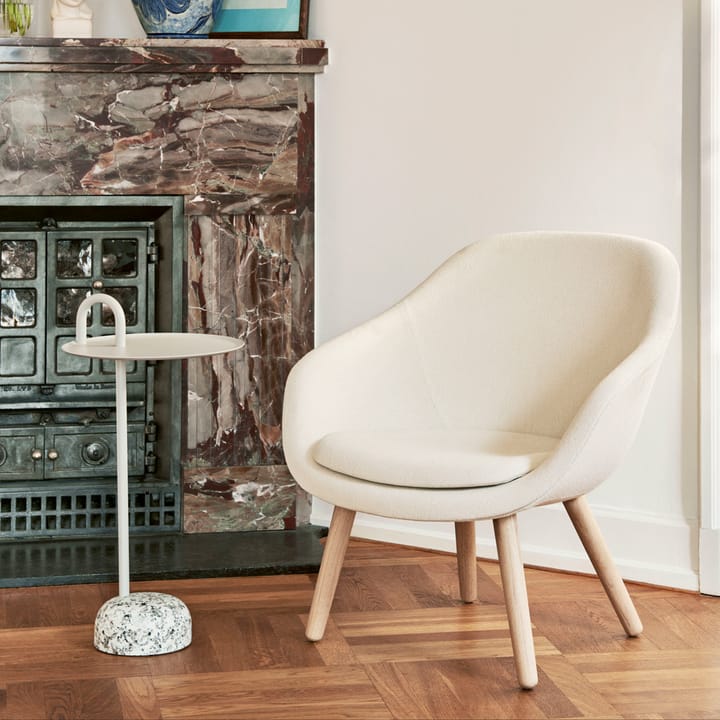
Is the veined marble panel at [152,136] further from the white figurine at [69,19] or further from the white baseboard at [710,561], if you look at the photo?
the white baseboard at [710,561]

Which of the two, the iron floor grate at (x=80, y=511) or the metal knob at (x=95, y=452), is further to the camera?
the metal knob at (x=95, y=452)

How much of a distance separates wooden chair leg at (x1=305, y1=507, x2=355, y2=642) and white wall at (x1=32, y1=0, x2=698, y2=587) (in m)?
0.84

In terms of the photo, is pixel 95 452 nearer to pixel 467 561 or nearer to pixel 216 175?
pixel 216 175

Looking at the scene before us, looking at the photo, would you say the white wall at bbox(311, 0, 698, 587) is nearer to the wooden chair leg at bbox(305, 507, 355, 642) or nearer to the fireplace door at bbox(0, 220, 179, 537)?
the fireplace door at bbox(0, 220, 179, 537)

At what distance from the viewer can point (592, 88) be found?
9.59 ft

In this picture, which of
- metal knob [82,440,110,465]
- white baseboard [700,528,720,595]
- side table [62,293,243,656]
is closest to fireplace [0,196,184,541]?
metal knob [82,440,110,465]

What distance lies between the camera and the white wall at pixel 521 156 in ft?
9.21

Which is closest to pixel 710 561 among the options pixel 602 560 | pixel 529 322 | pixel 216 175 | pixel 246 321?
pixel 602 560

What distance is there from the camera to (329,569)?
2344 millimetres

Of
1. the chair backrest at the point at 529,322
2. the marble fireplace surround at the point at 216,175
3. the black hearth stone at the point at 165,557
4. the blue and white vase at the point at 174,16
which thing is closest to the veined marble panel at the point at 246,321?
the marble fireplace surround at the point at 216,175

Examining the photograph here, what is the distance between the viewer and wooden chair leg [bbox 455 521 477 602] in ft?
8.57

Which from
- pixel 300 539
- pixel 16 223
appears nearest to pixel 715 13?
pixel 300 539

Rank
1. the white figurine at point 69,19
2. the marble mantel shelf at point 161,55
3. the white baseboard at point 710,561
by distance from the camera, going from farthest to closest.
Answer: the white figurine at point 69,19 < the marble mantel shelf at point 161,55 < the white baseboard at point 710,561

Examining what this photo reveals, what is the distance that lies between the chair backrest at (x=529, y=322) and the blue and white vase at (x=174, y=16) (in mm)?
1175
